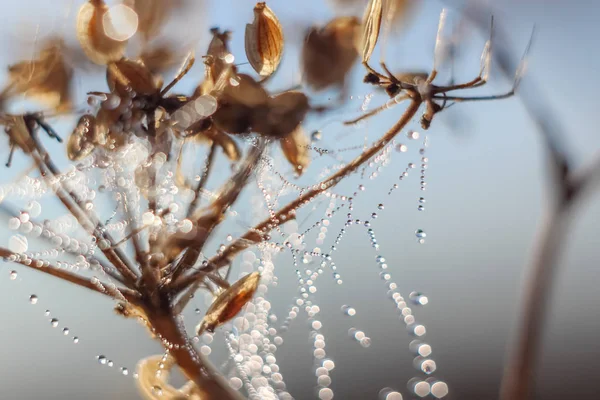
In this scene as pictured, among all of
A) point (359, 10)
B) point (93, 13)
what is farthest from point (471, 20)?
point (93, 13)

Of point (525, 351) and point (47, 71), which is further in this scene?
point (47, 71)

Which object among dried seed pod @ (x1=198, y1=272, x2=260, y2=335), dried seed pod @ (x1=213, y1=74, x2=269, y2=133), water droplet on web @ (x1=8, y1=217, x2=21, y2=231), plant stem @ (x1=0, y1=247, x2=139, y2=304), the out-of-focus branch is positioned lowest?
the out-of-focus branch

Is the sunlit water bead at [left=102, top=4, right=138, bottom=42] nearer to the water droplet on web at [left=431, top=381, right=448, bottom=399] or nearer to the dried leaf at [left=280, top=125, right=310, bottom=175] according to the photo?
the dried leaf at [left=280, top=125, right=310, bottom=175]

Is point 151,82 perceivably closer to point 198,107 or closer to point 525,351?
point 198,107

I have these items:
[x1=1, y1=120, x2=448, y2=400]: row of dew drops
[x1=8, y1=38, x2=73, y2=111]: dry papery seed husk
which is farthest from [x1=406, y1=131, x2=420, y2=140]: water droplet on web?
[x1=8, y1=38, x2=73, y2=111]: dry papery seed husk

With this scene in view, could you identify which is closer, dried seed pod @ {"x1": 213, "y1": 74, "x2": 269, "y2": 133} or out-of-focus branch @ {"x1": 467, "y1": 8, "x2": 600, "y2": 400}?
out-of-focus branch @ {"x1": 467, "y1": 8, "x2": 600, "y2": 400}

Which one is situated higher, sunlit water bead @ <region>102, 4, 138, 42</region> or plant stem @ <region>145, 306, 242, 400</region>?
sunlit water bead @ <region>102, 4, 138, 42</region>

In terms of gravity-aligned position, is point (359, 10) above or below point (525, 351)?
above
